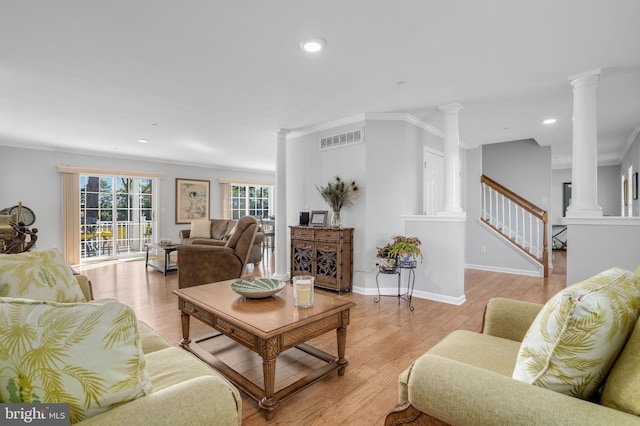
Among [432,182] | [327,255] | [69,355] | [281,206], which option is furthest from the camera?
[281,206]

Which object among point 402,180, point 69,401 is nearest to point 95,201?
point 402,180

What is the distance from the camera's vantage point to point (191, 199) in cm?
833

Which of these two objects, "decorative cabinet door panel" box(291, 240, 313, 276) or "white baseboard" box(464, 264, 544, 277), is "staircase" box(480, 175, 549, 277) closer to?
"white baseboard" box(464, 264, 544, 277)

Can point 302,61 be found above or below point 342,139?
above

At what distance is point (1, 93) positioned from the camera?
11.0 ft

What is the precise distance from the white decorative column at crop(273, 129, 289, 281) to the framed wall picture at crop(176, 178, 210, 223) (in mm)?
4165

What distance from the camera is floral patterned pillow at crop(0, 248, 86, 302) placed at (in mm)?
1602

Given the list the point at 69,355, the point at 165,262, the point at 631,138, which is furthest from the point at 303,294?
the point at 631,138

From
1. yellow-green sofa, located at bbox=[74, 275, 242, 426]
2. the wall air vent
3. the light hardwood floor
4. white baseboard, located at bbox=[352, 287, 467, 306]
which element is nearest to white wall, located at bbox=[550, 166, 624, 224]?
the light hardwood floor

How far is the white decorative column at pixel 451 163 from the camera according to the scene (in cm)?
387

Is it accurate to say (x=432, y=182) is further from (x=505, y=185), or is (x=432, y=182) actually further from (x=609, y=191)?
(x=609, y=191)

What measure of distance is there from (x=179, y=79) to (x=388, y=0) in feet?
6.78

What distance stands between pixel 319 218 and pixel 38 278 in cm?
333

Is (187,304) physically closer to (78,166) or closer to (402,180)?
(402,180)
